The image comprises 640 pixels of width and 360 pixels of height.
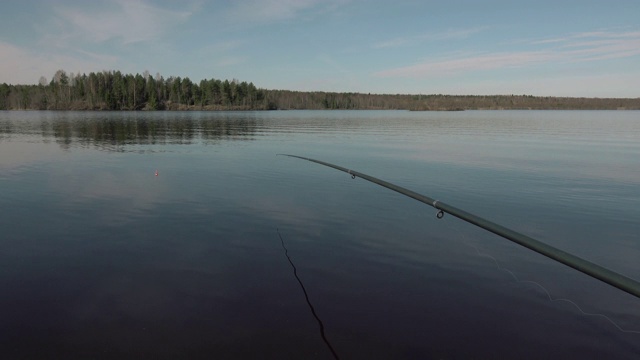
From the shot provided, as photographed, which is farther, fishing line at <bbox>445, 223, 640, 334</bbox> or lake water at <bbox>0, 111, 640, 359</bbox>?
fishing line at <bbox>445, 223, 640, 334</bbox>

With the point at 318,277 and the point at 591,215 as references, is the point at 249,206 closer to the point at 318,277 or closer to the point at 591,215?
the point at 318,277

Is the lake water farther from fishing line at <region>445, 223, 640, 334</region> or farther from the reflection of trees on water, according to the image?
the reflection of trees on water

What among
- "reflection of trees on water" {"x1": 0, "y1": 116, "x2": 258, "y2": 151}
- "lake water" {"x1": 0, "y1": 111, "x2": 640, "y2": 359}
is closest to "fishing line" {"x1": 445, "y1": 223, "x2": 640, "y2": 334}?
"lake water" {"x1": 0, "y1": 111, "x2": 640, "y2": 359}

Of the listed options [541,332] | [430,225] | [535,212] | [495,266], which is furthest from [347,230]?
[535,212]

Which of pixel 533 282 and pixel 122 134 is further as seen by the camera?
pixel 122 134

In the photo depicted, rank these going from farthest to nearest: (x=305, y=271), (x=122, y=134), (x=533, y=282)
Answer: (x=122, y=134) → (x=305, y=271) → (x=533, y=282)

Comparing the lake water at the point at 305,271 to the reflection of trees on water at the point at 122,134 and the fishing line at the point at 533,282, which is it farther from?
the reflection of trees on water at the point at 122,134

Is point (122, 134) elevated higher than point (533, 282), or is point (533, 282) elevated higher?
point (122, 134)

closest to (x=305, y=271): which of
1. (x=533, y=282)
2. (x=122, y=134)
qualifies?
(x=533, y=282)

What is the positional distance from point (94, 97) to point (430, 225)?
224 m

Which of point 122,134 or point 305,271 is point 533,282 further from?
point 122,134

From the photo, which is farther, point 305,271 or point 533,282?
point 305,271

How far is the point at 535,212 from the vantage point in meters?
15.4

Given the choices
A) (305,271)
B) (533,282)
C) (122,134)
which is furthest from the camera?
(122,134)
